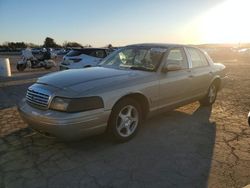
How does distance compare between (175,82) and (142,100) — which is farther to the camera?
(175,82)

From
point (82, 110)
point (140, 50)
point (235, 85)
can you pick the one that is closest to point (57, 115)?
point (82, 110)

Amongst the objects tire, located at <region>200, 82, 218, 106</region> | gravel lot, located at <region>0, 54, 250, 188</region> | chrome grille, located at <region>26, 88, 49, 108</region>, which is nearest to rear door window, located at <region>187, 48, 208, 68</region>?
tire, located at <region>200, 82, 218, 106</region>

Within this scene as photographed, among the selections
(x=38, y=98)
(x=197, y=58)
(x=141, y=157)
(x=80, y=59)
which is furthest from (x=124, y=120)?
(x=80, y=59)

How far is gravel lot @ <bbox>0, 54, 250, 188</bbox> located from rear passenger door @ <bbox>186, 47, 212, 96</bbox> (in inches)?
31.2

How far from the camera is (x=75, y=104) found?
11.9 feet

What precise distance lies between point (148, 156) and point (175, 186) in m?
0.82

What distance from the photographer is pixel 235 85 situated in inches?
399

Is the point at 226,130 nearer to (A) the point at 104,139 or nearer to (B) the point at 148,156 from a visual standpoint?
(B) the point at 148,156

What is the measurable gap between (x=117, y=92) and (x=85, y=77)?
63cm

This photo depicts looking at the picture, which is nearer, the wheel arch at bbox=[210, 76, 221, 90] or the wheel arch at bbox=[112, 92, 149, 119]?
the wheel arch at bbox=[112, 92, 149, 119]

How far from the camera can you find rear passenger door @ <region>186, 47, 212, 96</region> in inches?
228

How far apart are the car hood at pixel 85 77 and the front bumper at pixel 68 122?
42 centimetres

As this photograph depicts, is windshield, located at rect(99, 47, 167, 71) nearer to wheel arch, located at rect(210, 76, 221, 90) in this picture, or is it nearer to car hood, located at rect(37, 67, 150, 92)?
car hood, located at rect(37, 67, 150, 92)

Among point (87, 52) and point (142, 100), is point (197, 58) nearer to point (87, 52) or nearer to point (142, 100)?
point (142, 100)
